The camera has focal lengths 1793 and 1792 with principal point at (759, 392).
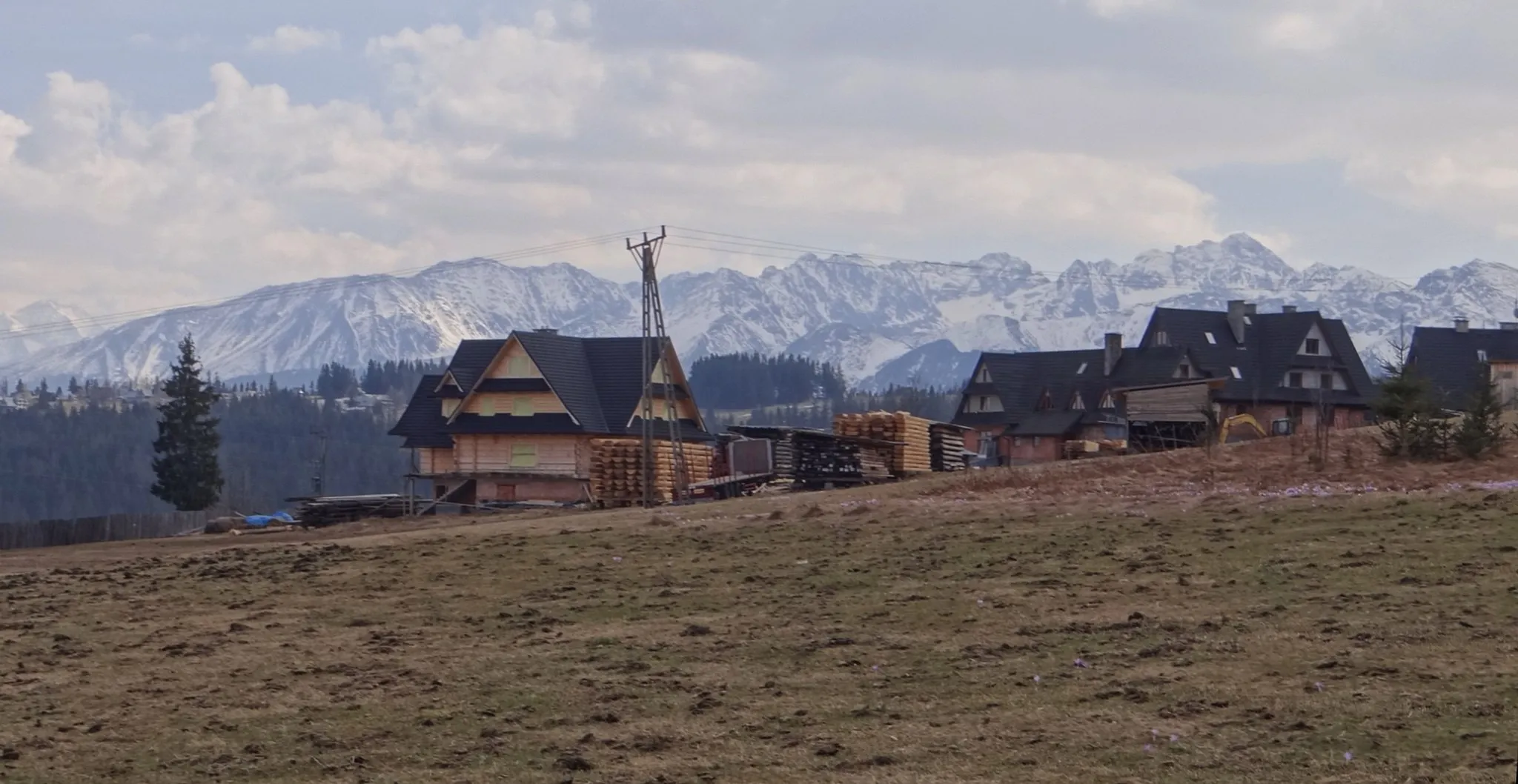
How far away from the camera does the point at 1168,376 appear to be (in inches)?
3807

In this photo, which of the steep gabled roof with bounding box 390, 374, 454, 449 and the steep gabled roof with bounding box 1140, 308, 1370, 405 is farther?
the steep gabled roof with bounding box 1140, 308, 1370, 405

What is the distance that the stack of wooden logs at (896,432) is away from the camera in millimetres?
59500

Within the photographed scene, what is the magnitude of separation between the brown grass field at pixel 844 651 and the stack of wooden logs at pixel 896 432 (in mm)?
22090

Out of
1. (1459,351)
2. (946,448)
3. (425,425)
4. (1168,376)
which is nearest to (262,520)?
(425,425)

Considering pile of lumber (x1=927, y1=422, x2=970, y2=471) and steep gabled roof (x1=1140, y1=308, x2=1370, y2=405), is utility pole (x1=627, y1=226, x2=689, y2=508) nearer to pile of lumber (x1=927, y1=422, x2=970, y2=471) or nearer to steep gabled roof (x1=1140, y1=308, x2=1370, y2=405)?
pile of lumber (x1=927, y1=422, x2=970, y2=471)

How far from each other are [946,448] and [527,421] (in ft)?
61.6

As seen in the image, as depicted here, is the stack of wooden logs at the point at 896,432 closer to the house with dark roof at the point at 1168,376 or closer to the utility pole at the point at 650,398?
the utility pole at the point at 650,398

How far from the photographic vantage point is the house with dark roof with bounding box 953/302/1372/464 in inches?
3812

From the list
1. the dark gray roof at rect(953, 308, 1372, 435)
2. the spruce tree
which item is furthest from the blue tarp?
the dark gray roof at rect(953, 308, 1372, 435)

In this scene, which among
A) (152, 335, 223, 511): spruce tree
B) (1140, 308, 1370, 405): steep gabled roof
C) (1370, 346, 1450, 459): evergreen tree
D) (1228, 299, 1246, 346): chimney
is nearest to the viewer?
(1370, 346, 1450, 459): evergreen tree

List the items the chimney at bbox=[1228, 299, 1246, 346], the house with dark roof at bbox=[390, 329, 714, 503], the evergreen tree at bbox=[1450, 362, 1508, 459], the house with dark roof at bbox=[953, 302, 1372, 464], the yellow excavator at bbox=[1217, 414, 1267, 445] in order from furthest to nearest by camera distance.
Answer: the chimney at bbox=[1228, 299, 1246, 346] → the house with dark roof at bbox=[953, 302, 1372, 464] → the house with dark roof at bbox=[390, 329, 714, 503] → the yellow excavator at bbox=[1217, 414, 1267, 445] → the evergreen tree at bbox=[1450, 362, 1508, 459]

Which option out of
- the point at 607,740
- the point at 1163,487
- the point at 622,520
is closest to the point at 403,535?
the point at 622,520

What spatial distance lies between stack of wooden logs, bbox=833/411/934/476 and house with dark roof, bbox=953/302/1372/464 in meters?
31.3

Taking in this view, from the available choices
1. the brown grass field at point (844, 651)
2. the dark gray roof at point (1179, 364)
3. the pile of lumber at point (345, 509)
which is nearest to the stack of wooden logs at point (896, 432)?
the pile of lumber at point (345, 509)
